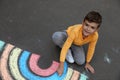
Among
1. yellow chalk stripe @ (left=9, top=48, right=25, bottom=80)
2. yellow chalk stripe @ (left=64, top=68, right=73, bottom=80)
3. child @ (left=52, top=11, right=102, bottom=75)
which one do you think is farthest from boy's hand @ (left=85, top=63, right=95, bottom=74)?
yellow chalk stripe @ (left=9, top=48, right=25, bottom=80)

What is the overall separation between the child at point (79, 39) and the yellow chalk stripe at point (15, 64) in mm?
273

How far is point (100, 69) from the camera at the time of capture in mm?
2146

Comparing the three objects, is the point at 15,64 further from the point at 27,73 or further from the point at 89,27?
the point at 89,27

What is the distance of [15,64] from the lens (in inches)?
80.1

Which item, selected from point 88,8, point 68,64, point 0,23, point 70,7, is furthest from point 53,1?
point 68,64

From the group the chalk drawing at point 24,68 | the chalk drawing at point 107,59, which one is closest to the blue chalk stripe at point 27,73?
the chalk drawing at point 24,68

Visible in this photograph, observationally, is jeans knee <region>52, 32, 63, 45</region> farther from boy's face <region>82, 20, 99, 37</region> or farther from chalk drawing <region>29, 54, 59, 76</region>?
boy's face <region>82, 20, 99, 37</region>

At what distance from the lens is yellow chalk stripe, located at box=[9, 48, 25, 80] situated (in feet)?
6.49

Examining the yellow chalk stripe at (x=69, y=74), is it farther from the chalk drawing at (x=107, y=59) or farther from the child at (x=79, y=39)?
the chalk drawing at (x=107, y=59)

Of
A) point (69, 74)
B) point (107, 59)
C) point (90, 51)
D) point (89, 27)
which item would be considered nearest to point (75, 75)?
point (69, 74)

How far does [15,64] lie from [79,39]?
1.57 ft

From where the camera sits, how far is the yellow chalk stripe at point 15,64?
1.98 metres

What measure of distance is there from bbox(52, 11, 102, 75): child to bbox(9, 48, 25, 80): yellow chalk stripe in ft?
0.90

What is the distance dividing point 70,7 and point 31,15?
0.38 m
